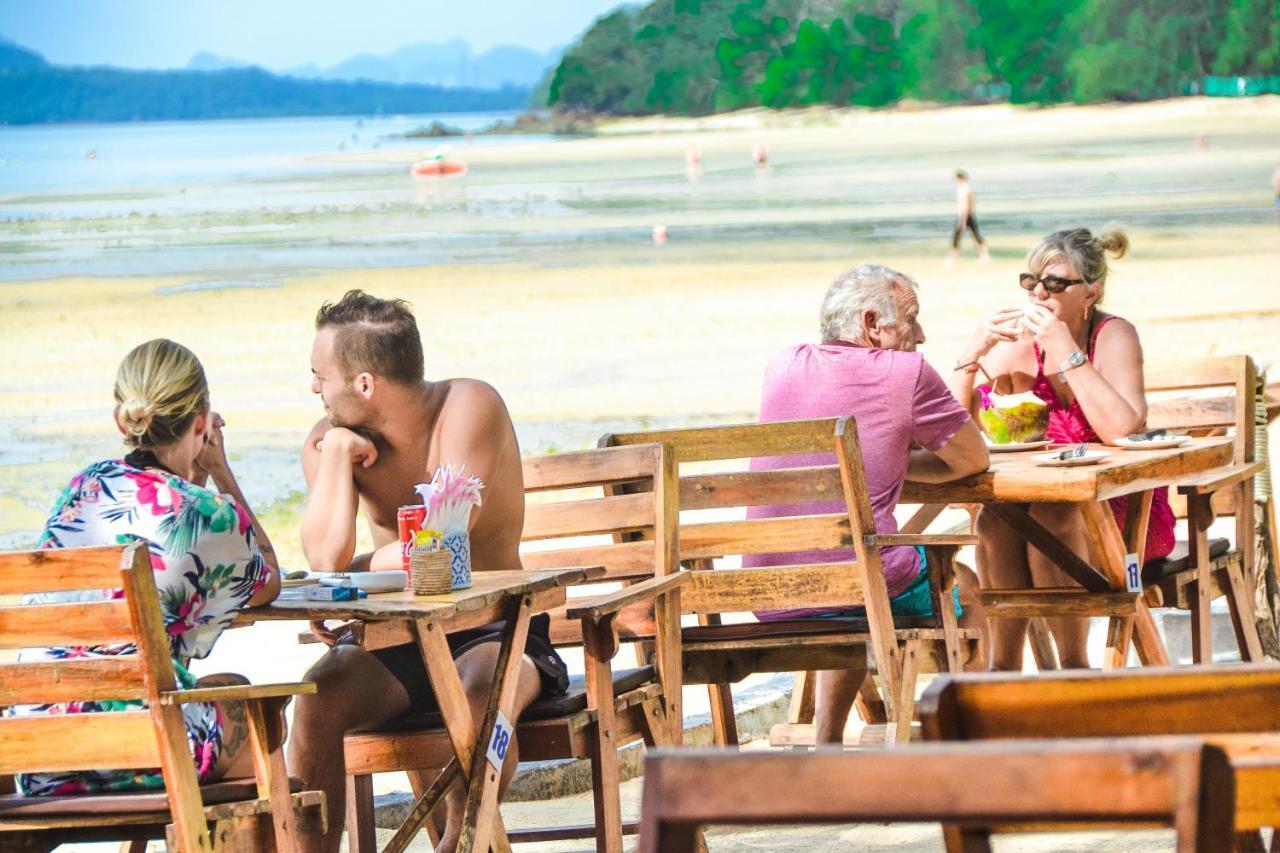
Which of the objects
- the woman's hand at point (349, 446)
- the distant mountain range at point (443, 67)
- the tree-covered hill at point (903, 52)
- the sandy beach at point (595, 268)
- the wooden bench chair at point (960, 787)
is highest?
the distant mountain range at point (443, 67)

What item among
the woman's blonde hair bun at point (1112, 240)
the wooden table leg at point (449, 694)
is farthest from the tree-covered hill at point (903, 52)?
the wooden table leg at point (449, 694)

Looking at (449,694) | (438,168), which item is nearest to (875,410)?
(449,694)

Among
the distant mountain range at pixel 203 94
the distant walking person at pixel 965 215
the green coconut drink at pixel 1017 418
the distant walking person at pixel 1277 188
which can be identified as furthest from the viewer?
the distant mountain range at pixel 203 94

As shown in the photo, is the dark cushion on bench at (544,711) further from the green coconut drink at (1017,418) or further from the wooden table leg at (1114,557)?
the green coconut drink at (1017,418)

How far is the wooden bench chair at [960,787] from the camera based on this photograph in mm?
1254

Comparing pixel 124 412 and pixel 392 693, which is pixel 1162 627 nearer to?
pixel 392 693

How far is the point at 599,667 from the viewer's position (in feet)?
10.5

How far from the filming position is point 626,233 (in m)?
36.4

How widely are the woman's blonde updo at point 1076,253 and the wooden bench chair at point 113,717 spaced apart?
7.96 feet

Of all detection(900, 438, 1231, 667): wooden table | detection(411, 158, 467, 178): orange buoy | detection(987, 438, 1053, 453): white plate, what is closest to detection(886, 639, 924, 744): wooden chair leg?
detection(900, 438, 1231, 667): wooden table

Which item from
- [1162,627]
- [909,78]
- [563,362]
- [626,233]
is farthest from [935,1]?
[1162,627]

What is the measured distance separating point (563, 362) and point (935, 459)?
15.4 meters

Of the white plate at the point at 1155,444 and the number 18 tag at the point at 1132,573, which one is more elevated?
the white plate at the point at 1155,444

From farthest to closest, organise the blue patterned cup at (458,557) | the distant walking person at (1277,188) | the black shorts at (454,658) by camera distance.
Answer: the distant walking person at (1277,188) < the black shorts at (454,658) < the blue patterned cup at (458,557)
